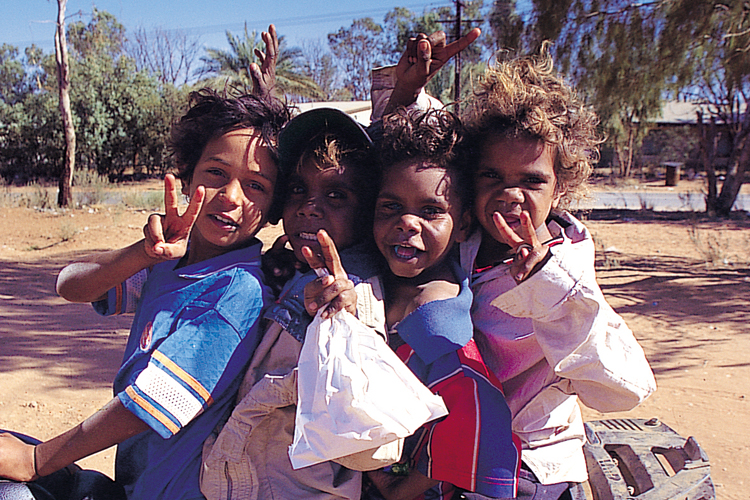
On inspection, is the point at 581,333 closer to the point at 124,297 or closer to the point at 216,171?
the point at 216,171

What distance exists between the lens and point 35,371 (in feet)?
14.7

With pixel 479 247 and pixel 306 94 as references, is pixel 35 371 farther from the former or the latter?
pixel 306 94

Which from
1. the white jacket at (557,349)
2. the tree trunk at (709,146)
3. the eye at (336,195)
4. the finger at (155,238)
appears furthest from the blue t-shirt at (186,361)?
the tree trunk at (709,146)

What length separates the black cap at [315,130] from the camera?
1544mm

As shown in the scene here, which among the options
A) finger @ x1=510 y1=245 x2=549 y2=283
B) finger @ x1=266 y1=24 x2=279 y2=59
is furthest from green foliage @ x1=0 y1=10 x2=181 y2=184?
finger @ x1=510 y1=245 x2=549 y2=283

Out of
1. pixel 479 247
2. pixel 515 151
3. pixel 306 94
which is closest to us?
pixel 515 151

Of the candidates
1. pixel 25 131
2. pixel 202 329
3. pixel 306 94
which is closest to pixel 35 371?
pixel 202 329

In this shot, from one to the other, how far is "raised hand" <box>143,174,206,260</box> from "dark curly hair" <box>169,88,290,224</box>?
25 cm

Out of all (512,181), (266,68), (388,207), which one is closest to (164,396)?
(388,207)

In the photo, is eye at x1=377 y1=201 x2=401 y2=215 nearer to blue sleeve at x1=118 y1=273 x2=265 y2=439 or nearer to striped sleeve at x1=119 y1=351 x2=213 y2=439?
blue sleeve at x1=118 y1=273 x2=265 y2=439

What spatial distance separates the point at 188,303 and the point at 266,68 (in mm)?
981

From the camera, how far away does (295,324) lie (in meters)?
1.36

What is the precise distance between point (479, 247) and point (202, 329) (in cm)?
72

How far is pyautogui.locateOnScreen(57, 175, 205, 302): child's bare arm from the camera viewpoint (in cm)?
141
